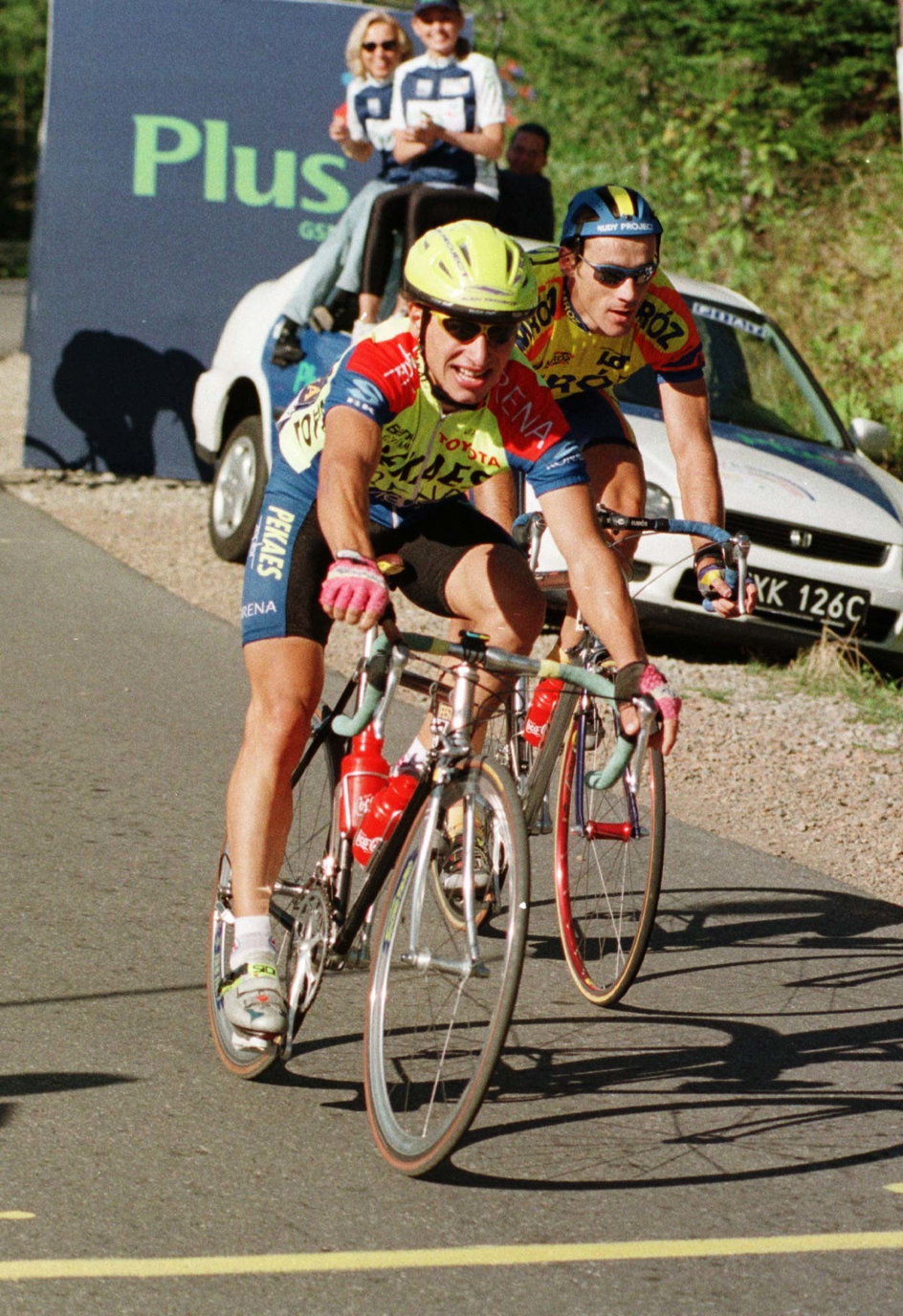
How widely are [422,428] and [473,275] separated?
466mm

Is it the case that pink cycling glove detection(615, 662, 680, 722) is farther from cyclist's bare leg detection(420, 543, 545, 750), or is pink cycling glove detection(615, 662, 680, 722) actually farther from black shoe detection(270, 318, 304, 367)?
black shoe detection(270, 318, 304, 367)

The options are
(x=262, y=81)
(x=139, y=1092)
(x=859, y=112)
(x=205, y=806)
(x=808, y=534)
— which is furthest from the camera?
(x=859, y=112)

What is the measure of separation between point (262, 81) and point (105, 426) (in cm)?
273

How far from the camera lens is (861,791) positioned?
26.2 feet

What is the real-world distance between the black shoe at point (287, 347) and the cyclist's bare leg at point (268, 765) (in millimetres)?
6788

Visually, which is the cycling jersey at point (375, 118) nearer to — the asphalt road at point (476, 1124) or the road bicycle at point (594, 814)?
the asphalt road at point (476, 1124)

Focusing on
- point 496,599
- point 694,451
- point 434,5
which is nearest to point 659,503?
point 694,451

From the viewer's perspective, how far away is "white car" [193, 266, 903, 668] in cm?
959

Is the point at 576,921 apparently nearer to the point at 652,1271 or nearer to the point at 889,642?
the point at 652,1271

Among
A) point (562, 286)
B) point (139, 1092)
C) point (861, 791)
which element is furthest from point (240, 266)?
point (139, 1092)

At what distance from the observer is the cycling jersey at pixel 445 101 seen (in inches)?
444

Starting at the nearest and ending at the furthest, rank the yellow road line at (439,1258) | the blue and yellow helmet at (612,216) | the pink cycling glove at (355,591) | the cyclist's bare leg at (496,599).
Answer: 1. the yellow road line at (439,1258)
2. the pink cycling glove at (355,591)
3. the cyclist's bare leg at (496,599)
4. the blue and yellow helmet at (612,216)

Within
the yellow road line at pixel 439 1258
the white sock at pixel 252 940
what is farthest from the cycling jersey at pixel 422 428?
the yellow road line at pixel 439 1258

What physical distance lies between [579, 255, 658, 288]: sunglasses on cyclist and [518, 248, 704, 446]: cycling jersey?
18 cm
